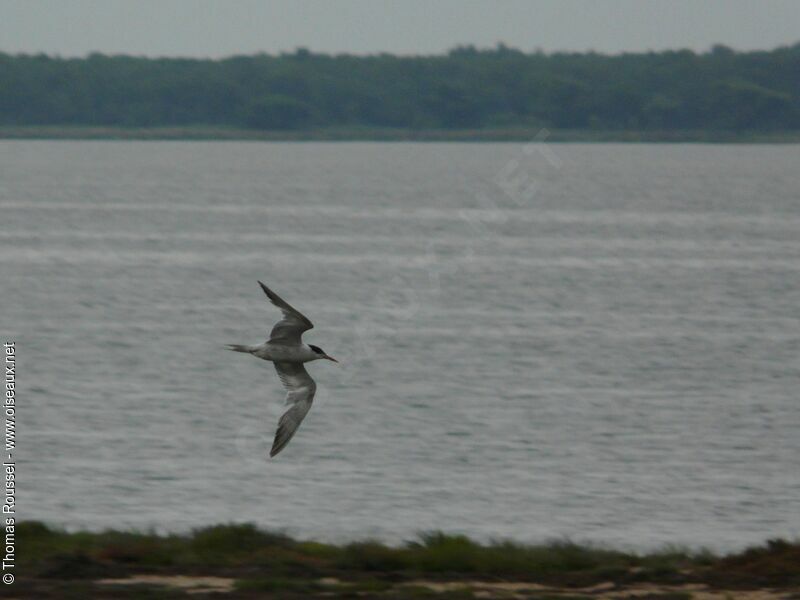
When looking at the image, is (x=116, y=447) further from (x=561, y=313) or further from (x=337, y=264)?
(x=337, y=264)

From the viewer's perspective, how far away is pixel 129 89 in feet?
508

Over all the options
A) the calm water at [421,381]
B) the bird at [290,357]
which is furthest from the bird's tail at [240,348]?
the calm water at [421,381]

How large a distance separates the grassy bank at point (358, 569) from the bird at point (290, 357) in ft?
3.31

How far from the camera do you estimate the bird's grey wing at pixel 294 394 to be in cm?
1262

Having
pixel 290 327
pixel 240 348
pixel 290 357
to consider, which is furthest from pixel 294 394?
pixel 240 348

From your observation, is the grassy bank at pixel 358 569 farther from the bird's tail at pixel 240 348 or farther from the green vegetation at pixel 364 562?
the bird's tail at pixel 240 348

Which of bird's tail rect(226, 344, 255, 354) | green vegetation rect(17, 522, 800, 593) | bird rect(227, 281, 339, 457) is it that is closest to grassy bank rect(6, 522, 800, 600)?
green vegetation rect(17, 522, 800, 593)

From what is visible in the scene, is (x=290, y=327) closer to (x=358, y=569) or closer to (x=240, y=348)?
(x=240, y=348)

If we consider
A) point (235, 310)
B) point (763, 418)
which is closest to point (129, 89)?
point (235, 310)

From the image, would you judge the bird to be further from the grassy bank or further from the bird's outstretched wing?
the grassy bank

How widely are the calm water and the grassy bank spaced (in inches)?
123

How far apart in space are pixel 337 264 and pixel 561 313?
1351 centimetres

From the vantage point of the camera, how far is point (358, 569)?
12.2 meters

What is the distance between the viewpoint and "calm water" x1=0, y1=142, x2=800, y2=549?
18000 millimetres
